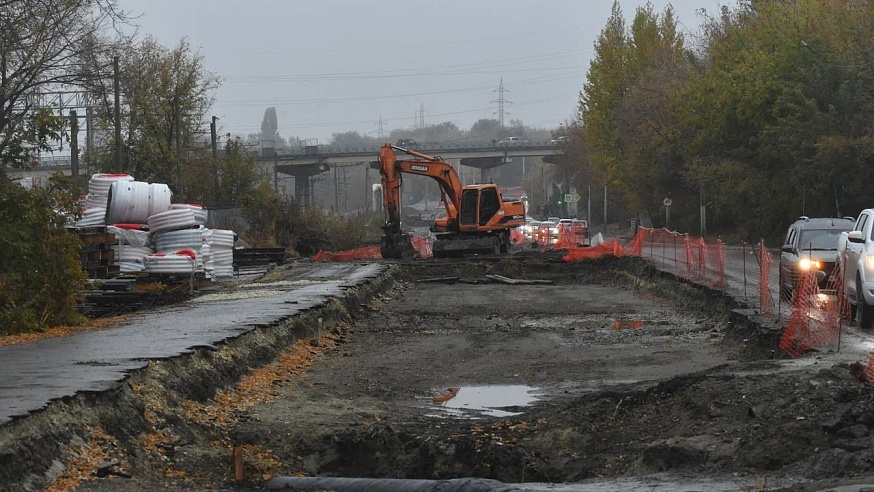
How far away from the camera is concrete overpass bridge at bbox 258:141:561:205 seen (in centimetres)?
12062

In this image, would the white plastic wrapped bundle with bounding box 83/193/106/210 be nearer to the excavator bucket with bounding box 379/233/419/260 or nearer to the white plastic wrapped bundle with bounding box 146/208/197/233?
the white plastic wrapped bundle with bounding box 146/208/197/233

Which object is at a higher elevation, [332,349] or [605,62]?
[605,62]

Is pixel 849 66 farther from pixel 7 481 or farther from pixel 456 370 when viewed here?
pixel 7 481

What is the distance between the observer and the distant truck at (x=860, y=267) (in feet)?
60.0

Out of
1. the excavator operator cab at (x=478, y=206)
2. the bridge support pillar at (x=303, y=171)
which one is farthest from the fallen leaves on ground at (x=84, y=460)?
the bridge support pillar at (x=303, y=171)

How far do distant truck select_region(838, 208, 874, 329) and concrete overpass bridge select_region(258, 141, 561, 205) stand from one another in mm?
94358

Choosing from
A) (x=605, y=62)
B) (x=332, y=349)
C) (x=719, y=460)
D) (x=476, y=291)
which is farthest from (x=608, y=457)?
(x=605, y=62)

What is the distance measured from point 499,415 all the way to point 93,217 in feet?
66.7

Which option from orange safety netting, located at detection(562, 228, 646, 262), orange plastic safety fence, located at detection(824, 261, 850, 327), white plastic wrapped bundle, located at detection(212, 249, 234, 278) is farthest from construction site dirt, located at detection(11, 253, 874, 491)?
orange safety netting, located at detection(562, 228, 646, 262)

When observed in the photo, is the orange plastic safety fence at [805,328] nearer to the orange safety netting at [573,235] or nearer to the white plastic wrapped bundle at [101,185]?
the white plastic wrapped bundle at [101,185]

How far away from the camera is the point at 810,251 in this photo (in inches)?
913

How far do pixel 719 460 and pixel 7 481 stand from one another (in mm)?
5088

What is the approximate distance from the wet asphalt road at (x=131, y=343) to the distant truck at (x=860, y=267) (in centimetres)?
908

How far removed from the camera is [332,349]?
777 inches
